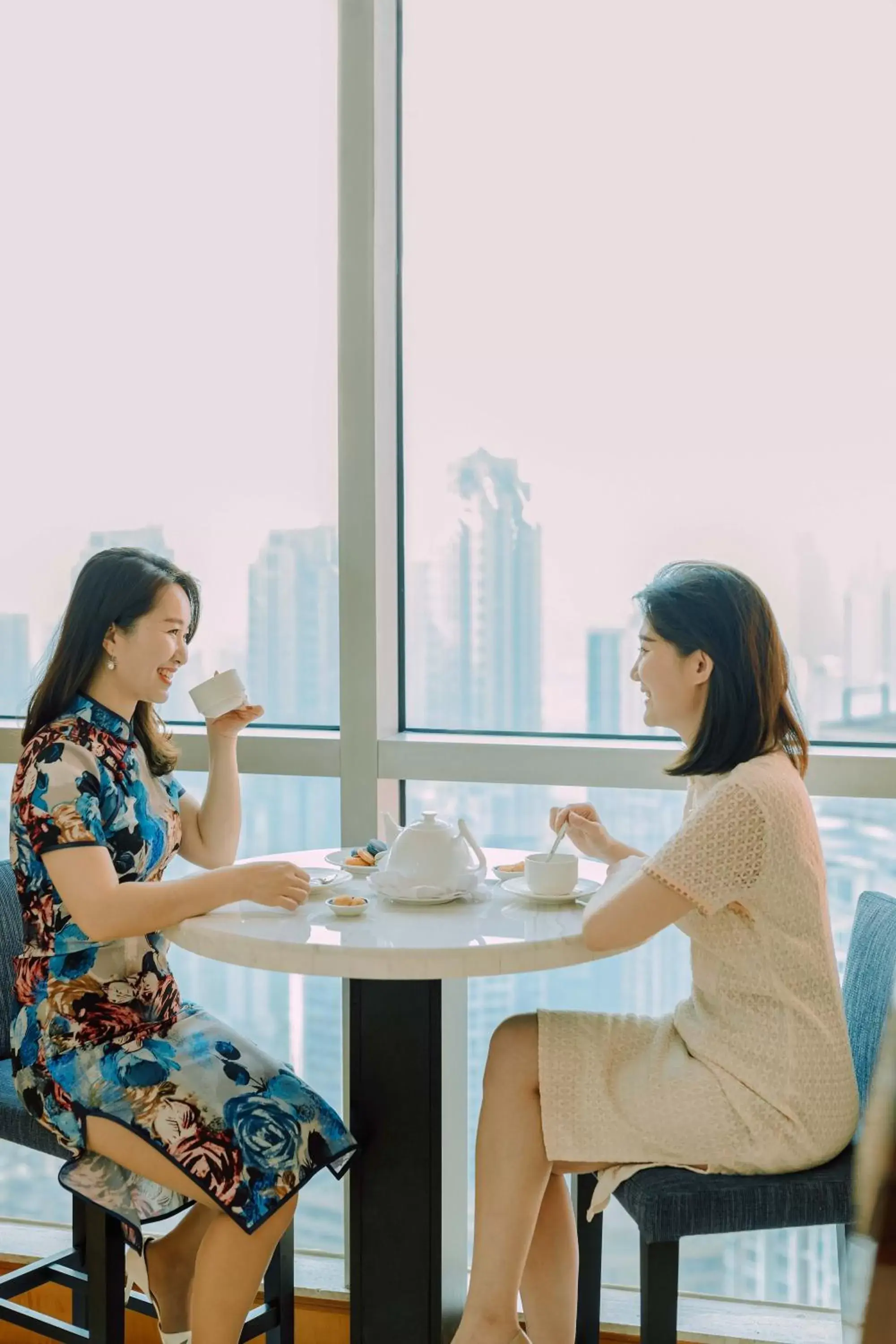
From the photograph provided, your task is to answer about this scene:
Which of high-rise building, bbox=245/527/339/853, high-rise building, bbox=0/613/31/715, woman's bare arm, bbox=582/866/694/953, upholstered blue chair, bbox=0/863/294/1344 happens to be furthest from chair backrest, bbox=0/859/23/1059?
woman's bare arm, bbox=582/866/694/953

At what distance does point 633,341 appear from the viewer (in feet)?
7.59

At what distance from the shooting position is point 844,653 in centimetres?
223

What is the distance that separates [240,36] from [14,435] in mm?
935

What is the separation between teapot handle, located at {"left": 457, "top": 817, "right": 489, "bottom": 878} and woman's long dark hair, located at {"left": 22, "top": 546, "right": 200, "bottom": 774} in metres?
0.59

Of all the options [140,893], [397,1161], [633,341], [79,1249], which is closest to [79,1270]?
[79,1249]

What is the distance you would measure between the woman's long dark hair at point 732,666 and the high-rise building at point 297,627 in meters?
0.87

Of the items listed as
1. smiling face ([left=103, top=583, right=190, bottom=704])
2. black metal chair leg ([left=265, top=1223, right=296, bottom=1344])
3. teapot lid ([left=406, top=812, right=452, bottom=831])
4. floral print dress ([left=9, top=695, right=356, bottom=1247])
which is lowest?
black metal chair leg ([left=265, top=1223, right=296, bottom=1344])

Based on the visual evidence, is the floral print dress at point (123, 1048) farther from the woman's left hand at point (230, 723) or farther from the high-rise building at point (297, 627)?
the high-rise building at point (297, 627)

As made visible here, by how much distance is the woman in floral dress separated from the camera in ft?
5.53

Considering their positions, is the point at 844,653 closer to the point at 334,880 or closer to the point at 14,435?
the point at 334,880

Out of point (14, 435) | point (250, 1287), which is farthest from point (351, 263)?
point (250, 1287)

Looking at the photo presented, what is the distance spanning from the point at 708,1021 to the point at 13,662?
5.52ft

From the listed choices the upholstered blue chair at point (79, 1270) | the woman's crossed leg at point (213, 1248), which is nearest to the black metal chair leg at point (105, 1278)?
the upholstered blue chair at point (79, 1270)

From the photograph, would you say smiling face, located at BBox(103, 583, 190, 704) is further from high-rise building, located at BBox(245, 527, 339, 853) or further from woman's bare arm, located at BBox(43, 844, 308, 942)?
high-rise building, located at BBox(245, 527, 339, 853)
